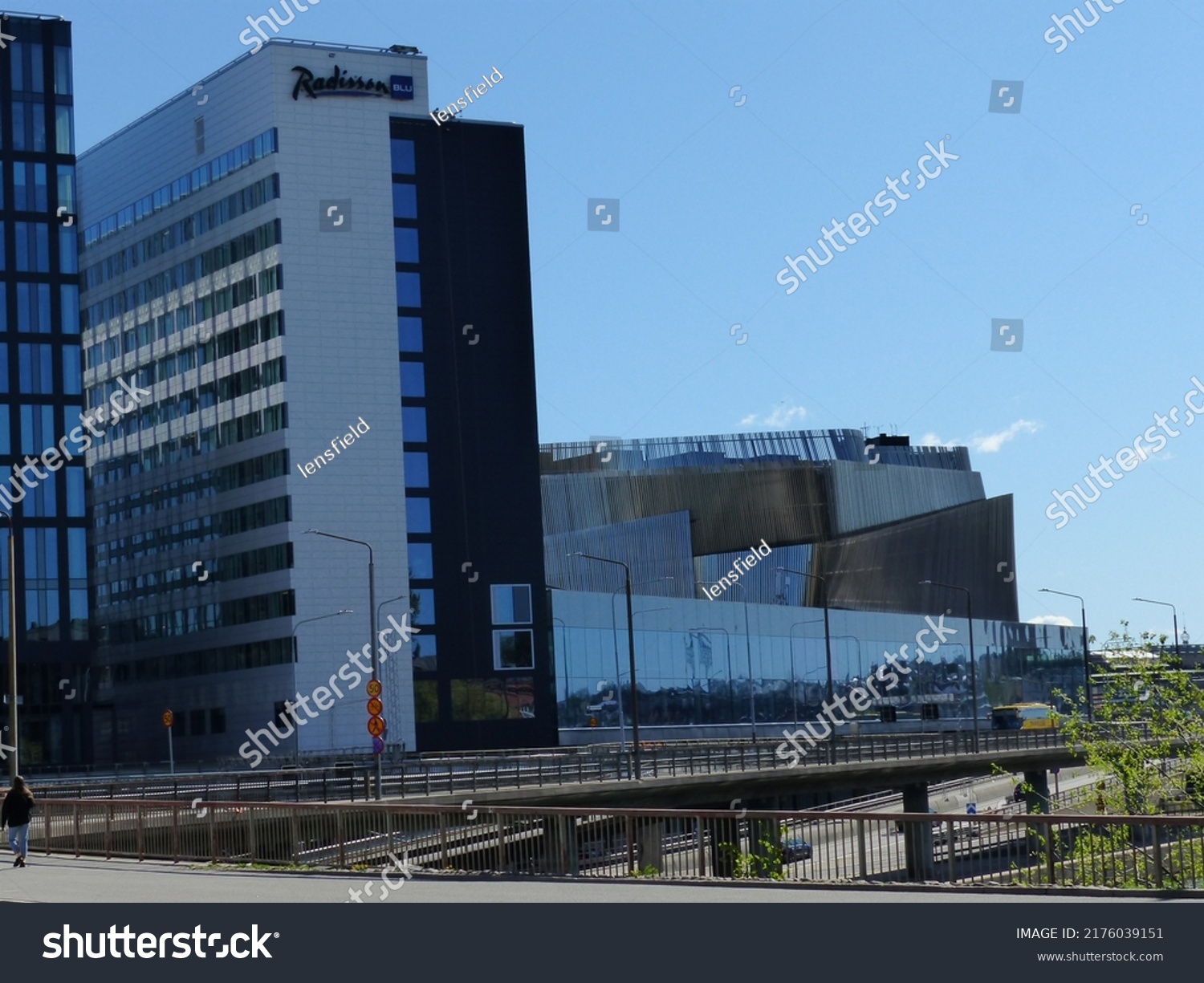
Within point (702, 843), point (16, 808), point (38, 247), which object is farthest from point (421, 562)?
point (702, 843)

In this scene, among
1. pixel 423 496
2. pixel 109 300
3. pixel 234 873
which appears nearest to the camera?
pixel 234 873

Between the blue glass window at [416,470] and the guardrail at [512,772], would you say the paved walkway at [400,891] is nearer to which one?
→ the guardrail at [512,772]

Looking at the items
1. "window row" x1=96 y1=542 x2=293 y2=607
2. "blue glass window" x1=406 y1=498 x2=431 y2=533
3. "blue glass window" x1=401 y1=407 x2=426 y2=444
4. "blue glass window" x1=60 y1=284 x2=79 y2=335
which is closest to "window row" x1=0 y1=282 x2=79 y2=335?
"blue glass window" x1=60 y1=284 x2=79 y2=335

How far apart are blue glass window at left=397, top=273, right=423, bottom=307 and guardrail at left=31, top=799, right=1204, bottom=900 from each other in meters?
70.2

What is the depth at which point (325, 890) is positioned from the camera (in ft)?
75.2

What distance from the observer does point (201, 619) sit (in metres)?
105

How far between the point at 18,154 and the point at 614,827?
243ft

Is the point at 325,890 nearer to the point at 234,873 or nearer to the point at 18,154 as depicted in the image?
the point at 234,873

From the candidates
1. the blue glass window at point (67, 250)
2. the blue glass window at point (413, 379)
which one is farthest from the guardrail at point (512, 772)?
the blue glass window at point (67, 250)

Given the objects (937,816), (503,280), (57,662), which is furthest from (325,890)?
(503,280)

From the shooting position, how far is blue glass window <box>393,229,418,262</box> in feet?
327

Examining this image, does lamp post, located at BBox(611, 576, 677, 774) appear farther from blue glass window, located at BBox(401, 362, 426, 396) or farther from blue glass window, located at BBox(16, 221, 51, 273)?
blue glass window, located at BBox(16, 221, 51, 273)

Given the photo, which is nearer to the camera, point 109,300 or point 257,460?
point 257,460

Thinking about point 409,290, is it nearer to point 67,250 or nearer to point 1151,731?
point 67,250
